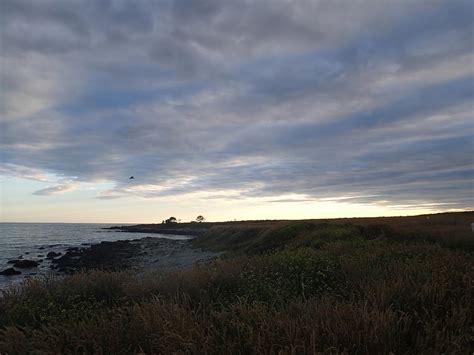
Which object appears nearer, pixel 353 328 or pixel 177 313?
pixel 353 328

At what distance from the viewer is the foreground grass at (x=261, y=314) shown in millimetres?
4051

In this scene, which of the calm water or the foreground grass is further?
the calm water

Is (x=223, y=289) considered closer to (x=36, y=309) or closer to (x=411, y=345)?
(x=36, y=309)

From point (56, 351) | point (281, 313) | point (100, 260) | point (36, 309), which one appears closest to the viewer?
point (56, 351)

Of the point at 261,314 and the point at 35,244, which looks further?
the point at 35,244

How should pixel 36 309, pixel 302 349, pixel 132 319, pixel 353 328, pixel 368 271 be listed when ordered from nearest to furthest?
pixel 302 349
pixel 353 328
pixel 132 319
pixel 36 309
pixel 368 271

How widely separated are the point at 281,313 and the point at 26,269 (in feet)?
99.0

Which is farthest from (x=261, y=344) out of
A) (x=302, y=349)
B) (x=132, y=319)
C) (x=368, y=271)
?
(x=368, y=271)

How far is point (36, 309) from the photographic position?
264 inches

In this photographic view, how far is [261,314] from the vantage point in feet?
15.4

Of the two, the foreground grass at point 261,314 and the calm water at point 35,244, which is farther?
the calm water at point 35,244

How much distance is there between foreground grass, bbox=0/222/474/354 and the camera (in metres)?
4.05

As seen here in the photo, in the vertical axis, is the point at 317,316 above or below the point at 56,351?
above

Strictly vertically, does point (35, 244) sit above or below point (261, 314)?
below
